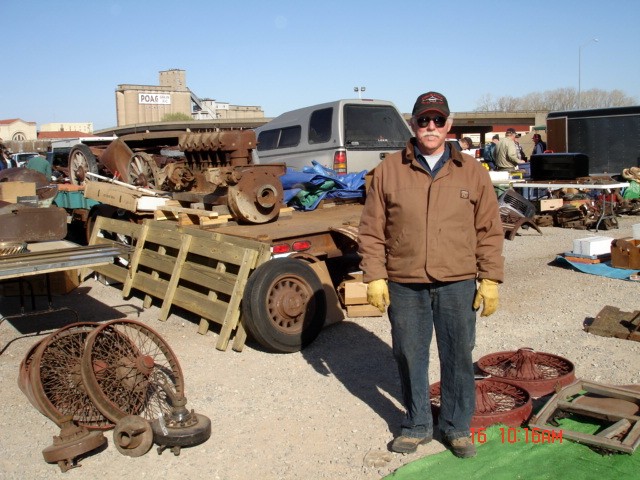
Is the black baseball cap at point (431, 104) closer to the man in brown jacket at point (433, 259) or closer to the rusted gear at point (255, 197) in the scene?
the man in brown jacket at point (433, 259)

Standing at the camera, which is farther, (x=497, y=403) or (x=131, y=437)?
(x=497, y=403)

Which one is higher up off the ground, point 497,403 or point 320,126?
point 320,126

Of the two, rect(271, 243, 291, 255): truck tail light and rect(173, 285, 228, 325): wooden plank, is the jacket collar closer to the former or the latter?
rect(271, 243, 291, 255): truck tail light

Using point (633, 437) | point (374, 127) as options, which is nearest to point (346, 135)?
point (374, 127)

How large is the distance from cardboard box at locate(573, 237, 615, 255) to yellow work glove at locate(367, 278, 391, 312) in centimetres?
592

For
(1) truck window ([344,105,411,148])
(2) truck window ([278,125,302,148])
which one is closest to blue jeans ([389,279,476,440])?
(1) truck window ([344,105,411,148])

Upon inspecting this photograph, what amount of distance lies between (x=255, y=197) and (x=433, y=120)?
3652mm

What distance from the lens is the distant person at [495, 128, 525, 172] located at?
1579 cm

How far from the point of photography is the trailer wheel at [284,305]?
597cm

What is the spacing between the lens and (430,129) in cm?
401

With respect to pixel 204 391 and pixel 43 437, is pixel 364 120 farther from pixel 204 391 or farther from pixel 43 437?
pixel 43 437

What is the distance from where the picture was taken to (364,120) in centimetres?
1090

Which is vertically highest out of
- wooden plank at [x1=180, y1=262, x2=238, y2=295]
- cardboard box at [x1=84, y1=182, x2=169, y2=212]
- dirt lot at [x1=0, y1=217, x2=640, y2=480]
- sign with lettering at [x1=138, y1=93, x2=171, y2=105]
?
sign with lettering at [x1=138, y1=93, x2=171, y2=105]

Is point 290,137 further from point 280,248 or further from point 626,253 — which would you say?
point 626,253
